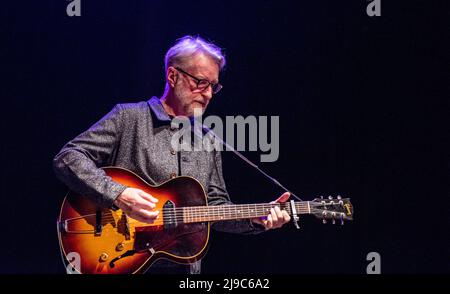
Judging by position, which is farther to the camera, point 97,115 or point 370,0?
point 370,0

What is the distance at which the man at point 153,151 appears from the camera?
235 centimetres

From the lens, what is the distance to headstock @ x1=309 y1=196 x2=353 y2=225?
2.98 meters

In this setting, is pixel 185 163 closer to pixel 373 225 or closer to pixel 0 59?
pixel 0 59

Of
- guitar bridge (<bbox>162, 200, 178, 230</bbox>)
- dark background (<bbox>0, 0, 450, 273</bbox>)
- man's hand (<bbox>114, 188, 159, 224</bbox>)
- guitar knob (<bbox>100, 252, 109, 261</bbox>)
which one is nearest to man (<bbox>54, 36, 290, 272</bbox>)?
man's hand (<bbox>114, 188, 159, 224</bbox>)

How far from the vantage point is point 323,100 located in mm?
4113

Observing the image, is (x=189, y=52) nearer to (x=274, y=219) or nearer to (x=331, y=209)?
(x=274, y=219)

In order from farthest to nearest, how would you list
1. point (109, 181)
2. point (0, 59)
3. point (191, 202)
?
point (0, 59) → point (191, 202) → point (109, 181)

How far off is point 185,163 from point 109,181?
20.1 inches

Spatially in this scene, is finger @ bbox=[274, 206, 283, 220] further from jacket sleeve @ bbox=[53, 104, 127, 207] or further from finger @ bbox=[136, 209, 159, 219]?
jacket sleeve @ bbox=[53, 104, 127, 207]

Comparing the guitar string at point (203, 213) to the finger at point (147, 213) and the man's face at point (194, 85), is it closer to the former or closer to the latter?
the finger at point (147, 213)

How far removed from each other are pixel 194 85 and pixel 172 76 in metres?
0.17

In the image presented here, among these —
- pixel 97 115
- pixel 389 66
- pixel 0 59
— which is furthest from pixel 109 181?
pixel 389 66

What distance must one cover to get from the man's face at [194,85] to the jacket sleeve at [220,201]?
0.32m

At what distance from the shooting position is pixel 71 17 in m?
3.54
